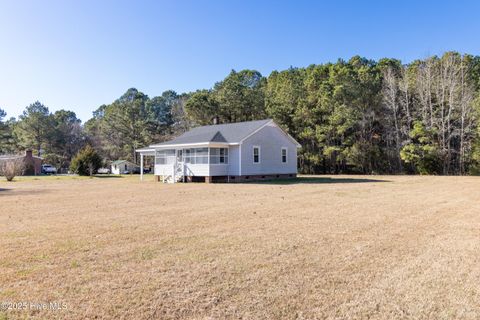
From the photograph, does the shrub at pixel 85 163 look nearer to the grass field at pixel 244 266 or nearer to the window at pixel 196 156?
the window at pixel 196 156

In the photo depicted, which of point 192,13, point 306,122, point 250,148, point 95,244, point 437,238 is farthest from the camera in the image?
point 306,122

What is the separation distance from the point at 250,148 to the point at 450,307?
65.2ft

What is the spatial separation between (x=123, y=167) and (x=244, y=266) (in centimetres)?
4785

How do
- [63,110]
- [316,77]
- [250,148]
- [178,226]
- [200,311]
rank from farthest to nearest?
1. [63,110]
2. [316,77]
3. [250,148]
4. [178,226]
5. [200,311]

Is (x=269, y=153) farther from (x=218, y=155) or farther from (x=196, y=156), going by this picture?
(x=196, y=156)

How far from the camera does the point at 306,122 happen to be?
33750 millimetres

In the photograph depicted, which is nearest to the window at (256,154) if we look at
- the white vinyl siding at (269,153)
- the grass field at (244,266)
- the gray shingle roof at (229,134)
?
the white vinyl siding at (269,153)

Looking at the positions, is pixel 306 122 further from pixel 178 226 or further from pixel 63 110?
pixel 63 110

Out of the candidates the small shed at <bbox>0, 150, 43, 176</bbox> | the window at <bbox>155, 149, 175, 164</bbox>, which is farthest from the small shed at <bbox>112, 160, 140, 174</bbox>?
the window at <bbox>155, 149, 175, 164</bbox>

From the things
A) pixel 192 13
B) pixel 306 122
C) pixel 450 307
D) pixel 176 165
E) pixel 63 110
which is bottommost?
pixel 450 307

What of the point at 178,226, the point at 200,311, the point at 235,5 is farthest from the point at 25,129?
the point at 200,311

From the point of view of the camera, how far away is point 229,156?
74.9ft

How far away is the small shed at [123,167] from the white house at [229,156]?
2523cm

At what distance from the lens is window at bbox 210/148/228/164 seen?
21859 mm
